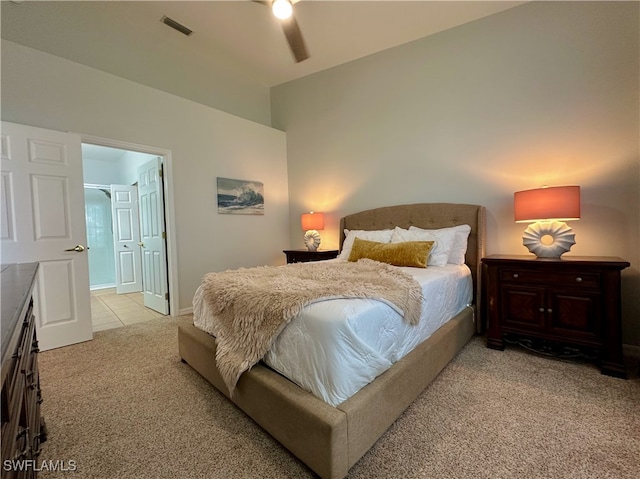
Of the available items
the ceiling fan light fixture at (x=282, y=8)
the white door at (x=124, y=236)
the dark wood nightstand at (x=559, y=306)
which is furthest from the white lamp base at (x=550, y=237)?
the white door at (x=124, y=236)

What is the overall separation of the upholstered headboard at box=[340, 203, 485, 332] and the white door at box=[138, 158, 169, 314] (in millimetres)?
2472

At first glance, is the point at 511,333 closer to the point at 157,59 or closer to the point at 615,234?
the point at 615,234

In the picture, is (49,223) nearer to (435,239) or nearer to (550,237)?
(435,239)

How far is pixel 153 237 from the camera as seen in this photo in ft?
12.4

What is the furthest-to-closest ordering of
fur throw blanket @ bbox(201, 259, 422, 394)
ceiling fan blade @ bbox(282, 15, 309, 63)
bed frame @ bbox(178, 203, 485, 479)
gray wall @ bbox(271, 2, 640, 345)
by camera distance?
gray wall @ bbox(271, 2, 640, 345), ceiling fan blade @ bbox(282, 15, 309, 63), fur throw blanket @ bbox(201, 259, 422, 394), bed frame @ bbox(178, 203, 485, 479)

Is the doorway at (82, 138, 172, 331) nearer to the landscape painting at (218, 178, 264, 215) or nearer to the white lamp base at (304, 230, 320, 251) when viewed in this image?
the landscape painting at (218, 178, 264, 215)

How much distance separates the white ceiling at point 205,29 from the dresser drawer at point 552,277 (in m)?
2.61

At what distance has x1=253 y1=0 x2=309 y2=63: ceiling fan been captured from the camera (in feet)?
6.61

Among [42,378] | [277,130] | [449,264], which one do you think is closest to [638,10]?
[449,264]

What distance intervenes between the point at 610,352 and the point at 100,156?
760cm

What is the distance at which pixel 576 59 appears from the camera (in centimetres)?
249

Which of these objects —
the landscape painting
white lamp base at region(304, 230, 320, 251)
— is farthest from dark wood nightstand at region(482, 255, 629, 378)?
the landscape painting

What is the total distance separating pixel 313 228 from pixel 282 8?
8.60 feet

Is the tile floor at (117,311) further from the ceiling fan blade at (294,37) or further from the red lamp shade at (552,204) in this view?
the red lamp shade at (552,204)
